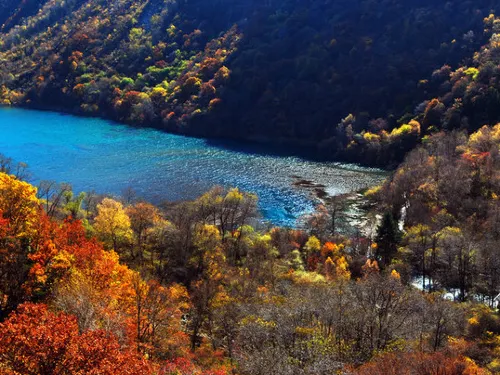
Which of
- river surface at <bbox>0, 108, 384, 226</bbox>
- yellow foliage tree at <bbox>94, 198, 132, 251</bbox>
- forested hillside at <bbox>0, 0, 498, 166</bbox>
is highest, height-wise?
forested hillside at <bbox>0, 0, 498, 166</bbox>

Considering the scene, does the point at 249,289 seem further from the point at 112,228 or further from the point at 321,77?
the point at 321,77

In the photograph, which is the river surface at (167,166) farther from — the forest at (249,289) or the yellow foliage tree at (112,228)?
the yellow foliage tree at (112,228)

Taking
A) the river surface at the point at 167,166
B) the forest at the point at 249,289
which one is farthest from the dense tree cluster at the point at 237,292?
the river surface at the point at 167,166

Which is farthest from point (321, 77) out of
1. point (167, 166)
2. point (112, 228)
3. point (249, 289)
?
point (249, 289)

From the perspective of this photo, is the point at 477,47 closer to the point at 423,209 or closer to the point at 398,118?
the point at 398,118

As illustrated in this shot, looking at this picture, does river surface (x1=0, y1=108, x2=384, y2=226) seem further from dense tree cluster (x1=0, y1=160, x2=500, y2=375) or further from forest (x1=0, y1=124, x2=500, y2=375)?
dense tree cluster (x1=0, y1=160, x2=500, y2=375)

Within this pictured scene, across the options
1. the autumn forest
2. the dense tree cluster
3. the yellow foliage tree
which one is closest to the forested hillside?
the autumn forest
